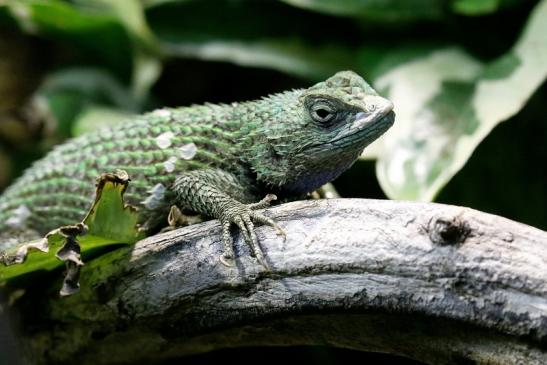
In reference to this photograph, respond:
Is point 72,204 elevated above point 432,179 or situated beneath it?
elevated above

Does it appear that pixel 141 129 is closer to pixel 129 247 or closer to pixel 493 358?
pixel 129 247

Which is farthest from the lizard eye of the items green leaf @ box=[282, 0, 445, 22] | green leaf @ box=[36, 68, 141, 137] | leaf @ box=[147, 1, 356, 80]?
green leaf @ box=[36, 68, 141, 137]

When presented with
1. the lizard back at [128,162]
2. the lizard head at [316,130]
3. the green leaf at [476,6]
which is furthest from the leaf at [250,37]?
the lizard head at [316,130]

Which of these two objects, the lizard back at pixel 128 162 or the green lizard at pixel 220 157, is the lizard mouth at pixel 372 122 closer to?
the green lizard at pixel 220 157

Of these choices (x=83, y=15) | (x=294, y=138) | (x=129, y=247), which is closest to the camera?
(x=129, y=247)

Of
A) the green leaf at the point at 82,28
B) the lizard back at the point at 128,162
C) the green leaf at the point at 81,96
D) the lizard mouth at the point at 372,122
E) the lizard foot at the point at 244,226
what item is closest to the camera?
the lizard foot at the point at 244,226

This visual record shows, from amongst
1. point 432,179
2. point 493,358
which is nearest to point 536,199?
point 432,179
